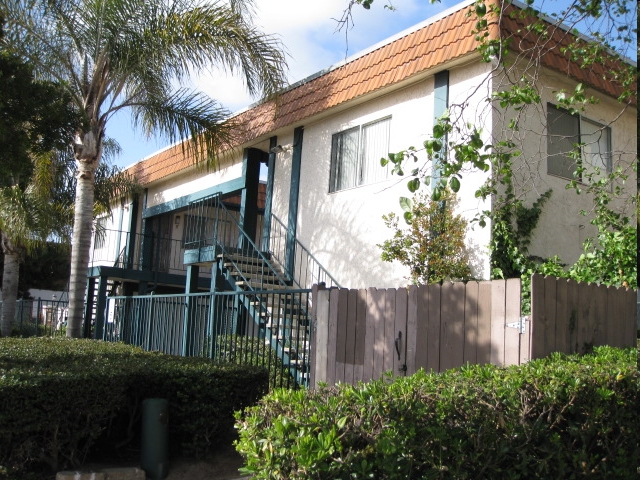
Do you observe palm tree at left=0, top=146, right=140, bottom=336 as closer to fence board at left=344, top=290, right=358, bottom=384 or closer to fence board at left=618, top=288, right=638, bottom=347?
fence board at left=344, top=290, right=358, bottom=384

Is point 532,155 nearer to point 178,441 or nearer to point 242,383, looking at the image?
point 242,383

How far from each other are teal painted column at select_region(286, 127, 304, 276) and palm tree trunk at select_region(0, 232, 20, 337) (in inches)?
360

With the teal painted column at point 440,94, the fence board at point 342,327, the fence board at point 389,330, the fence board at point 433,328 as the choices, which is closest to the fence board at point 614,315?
the fence board at point 433,328

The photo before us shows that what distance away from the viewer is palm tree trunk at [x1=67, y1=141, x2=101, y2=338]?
13.5 metres

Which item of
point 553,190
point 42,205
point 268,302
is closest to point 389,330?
point 268,302

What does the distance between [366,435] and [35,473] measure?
400 cm

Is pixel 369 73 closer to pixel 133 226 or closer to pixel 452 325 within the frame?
pixel 452 325

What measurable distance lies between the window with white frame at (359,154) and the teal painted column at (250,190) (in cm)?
284

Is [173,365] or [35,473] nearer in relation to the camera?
[35,473]

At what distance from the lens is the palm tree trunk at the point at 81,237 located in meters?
13.5

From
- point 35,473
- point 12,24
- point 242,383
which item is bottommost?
point 35,473

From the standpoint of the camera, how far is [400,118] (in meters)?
11.9

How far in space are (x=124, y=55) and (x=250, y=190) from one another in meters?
4.08

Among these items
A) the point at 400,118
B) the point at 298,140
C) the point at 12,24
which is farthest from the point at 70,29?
the point at 400,118
